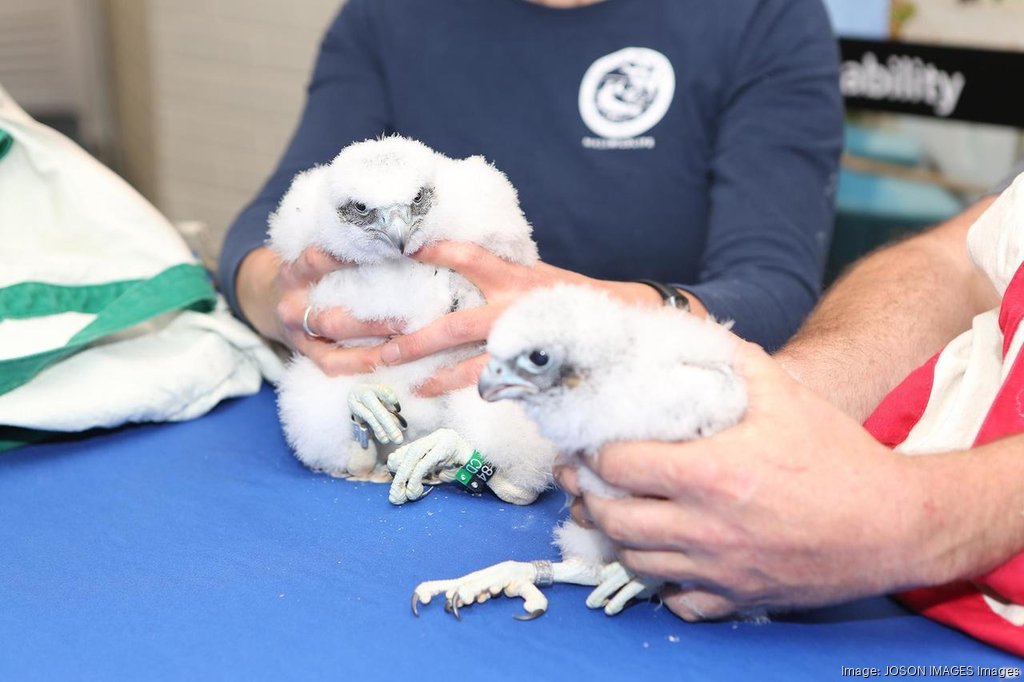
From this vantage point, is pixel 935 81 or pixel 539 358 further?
pixel 935 81

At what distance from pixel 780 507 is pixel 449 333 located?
19.9 inches

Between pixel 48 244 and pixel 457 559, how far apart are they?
88 cm

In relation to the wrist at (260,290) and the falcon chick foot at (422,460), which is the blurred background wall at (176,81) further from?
the falcon chick foot at (422,460)

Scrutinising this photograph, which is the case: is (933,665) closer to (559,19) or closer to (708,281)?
(708,281)

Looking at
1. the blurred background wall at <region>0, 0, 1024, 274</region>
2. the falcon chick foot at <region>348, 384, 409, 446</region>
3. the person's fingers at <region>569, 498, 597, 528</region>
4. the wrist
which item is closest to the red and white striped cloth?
the person's fingers at <region>569, 498, 597, 528</region>

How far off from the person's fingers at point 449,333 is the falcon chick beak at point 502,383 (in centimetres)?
29

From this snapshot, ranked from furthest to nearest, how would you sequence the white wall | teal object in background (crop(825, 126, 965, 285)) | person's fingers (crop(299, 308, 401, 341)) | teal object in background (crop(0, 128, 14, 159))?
the white wall → teal object in background (crop(825, 126, 965, 285)) → teal object in background (crop(0, 128, 14, 159)) → person's fingers (crop(299, 308, 401, 341))

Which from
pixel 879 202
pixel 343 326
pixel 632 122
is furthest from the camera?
pixel 879 202

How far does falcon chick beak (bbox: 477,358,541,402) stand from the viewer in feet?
3.08

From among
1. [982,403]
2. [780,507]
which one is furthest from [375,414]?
[982,403]

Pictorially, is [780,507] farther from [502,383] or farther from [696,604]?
[502,383]

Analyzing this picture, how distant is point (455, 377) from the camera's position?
1.28m

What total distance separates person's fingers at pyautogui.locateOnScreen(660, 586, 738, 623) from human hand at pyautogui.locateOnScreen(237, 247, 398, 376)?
52 centimetres

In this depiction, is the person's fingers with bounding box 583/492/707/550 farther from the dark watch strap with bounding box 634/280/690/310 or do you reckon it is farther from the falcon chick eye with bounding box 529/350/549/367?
the dark watch strap with bounding box 634/280/690/310
